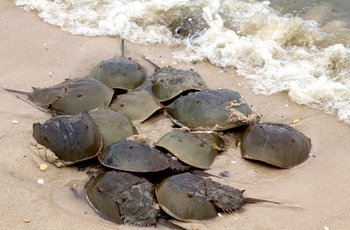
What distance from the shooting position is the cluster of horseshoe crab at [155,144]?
9.66 feet

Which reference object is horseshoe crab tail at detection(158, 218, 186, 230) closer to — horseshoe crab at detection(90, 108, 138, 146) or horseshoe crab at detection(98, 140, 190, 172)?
horseshoe crab at detection(98, 140, 190, 172)

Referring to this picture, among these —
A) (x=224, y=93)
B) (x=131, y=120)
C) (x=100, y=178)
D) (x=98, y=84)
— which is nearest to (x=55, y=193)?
(x=100, y=178)

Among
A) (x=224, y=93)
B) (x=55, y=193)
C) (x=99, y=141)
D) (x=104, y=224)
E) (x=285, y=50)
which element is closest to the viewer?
(x=104, y=224)

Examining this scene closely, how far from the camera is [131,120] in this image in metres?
3.85

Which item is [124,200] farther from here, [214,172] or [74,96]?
[74,96]

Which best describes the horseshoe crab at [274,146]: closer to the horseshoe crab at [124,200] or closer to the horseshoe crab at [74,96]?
the horseshoe crab at [124,200]

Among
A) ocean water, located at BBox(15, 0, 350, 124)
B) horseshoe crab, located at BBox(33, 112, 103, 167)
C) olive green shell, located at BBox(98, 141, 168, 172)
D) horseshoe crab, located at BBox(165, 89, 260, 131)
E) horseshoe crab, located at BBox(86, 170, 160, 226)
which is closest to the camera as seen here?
horseshoe crab, located at BBox(86, 170, 160, 226)

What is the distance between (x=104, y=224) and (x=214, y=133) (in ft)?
3.93

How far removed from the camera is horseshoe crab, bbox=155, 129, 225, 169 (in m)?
3.35

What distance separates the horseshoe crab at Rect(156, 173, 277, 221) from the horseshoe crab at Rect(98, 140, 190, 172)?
0.50 feet

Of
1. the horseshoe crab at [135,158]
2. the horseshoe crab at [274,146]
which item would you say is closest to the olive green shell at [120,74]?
the horseshoe crab at [135,158]

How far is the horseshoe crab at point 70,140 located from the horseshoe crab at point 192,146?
19.0 inches

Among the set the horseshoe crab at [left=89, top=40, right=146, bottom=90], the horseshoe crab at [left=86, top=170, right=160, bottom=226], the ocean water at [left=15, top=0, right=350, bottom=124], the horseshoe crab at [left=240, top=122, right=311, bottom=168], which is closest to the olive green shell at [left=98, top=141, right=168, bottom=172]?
the horseshoe crab at [left=86, top=170, right=160, bottom=226]

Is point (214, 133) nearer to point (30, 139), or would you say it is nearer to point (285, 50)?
point (30, 139)
